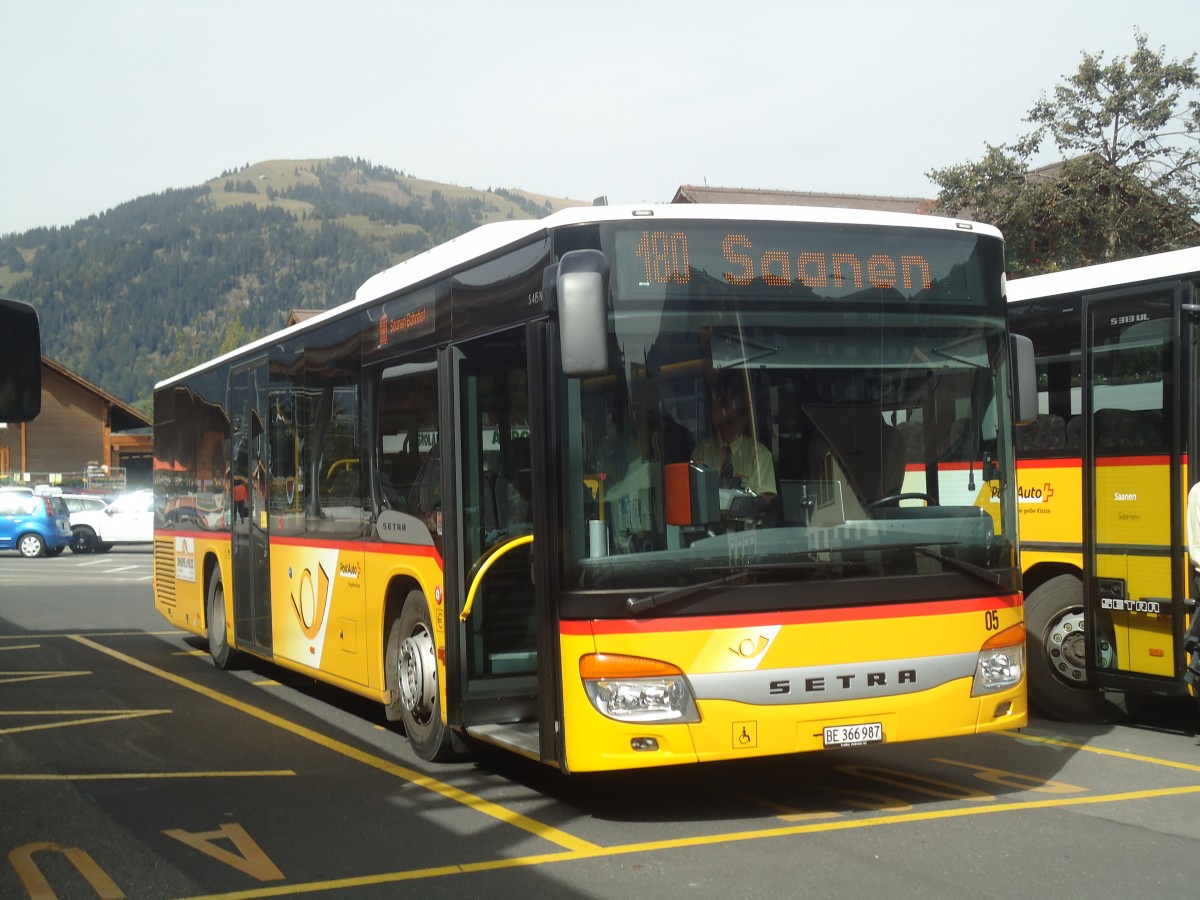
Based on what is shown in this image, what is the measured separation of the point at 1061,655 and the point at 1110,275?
2.69m

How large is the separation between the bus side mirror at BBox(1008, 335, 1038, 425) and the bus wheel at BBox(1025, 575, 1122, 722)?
3038 millimetres

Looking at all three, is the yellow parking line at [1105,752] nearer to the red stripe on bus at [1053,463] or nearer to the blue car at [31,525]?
the red stripe on bus at [1053,463]

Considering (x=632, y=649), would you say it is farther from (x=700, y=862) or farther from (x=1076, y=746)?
(x=1076, y=746)

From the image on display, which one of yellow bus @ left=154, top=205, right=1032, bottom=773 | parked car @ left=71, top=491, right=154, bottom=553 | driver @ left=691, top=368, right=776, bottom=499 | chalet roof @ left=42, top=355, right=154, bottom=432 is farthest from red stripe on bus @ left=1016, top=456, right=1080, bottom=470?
chalet roof @ left=42, top=355, right=154, bottom=432

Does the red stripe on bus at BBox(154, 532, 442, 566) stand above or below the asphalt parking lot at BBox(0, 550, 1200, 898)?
above

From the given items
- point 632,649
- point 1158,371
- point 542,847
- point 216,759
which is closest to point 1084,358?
point 1158,371

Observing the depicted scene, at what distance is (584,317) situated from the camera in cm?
669

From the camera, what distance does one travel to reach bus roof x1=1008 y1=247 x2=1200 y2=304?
31.6 feet

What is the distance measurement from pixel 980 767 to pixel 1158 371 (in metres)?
2.85

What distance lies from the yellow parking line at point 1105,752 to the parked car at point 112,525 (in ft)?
119

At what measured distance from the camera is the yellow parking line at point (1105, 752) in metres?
8.93

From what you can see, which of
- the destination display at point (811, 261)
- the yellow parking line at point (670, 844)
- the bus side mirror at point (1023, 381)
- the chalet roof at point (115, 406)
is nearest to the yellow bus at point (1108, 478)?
the yellow parking line at point (670, 844)

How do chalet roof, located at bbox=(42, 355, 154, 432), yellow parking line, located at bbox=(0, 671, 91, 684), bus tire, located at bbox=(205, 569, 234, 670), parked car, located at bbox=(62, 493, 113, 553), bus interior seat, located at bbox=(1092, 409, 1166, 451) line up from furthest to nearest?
chalet roof, located at bbox=(42, 355, 154, 432) < parked car, located at bbox=(62, 493, 113, 553) < bus tire, located at bbox=(205, 569, 234, 670) < yellow parking line, located at bbox=(0, 671, 91, 684) < bus interior seat, located at bbox=(1092, 409, 1166, 451)

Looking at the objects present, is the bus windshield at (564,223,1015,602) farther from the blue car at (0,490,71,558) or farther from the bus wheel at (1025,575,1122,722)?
the blue car at (0,490,71,558)
